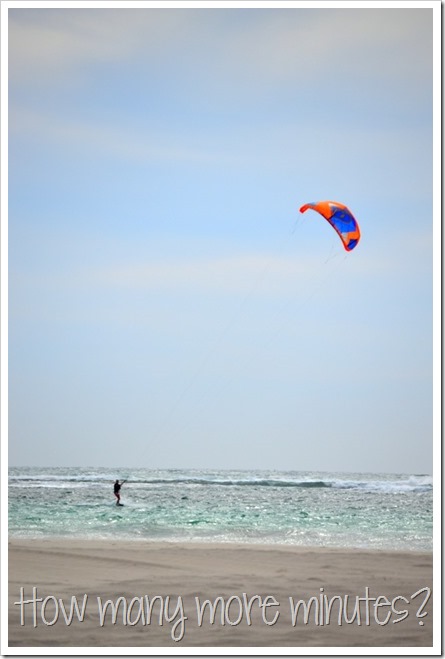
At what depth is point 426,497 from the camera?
1677cm

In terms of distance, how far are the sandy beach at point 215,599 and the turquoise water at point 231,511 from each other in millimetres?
1555

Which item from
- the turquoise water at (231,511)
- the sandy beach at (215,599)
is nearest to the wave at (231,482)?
the turquoise water at (231,511)

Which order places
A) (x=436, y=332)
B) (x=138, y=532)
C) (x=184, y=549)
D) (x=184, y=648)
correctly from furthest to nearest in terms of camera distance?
(x=138, y=532), (x=184, y=549), (x=436, y=332), (x=184, y=648)

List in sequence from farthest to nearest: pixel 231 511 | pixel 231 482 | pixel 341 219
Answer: pixel 231 482, pixel 231 511, pixel 341 219

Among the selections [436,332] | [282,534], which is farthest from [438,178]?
[282,534]

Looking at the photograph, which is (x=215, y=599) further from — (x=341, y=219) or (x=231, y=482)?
(x=231, y=482)

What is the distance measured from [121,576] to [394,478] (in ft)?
59.2

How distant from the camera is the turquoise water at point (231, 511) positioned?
931 centimetres

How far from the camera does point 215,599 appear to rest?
6047 mm

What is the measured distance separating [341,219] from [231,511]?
21.4 ft

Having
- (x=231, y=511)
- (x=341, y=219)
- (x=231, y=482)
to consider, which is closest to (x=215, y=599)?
(x=341, y=219)

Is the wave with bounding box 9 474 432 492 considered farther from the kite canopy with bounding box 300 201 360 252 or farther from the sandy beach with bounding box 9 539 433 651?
the kite canopy with bounding box 300 201 360 252

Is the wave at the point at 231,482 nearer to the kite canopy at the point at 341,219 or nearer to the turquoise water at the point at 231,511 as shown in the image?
the turquoise water at the point at 231,511

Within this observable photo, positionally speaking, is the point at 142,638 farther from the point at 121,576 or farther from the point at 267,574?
the point at 267,574
